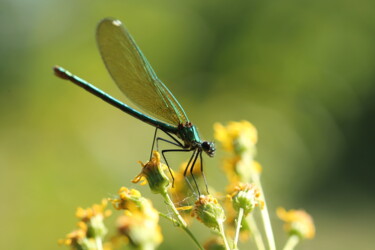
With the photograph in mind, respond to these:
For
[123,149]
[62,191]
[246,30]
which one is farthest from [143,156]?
[246,30]

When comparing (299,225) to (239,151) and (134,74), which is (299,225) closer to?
(239,151)

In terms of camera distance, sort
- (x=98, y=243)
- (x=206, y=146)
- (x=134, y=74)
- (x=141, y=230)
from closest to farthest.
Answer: (x=141, y=230) < (x=98, y=243) < (x=206, y=146) < (x=134, y=74)

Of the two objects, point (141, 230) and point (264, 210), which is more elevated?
point (264, 210)

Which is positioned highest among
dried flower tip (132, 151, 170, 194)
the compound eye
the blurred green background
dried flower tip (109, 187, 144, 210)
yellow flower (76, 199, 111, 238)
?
the blurred green background

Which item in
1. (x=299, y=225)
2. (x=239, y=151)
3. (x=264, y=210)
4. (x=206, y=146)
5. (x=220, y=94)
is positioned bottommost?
(x=264, y=210)

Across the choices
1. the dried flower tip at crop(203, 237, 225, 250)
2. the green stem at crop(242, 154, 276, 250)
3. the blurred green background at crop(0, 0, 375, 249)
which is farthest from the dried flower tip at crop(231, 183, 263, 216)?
the blurred green background at crop(0, 0, 375, 249)

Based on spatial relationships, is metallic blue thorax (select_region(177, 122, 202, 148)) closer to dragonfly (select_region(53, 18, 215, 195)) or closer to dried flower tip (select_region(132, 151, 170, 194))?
dragonfly (select_region(53, 18, 215, 195))

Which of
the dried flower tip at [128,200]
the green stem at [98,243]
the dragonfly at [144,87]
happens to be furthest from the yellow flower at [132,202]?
the dragonfly at [144,87]

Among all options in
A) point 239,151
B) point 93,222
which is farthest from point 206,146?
point 93,222
